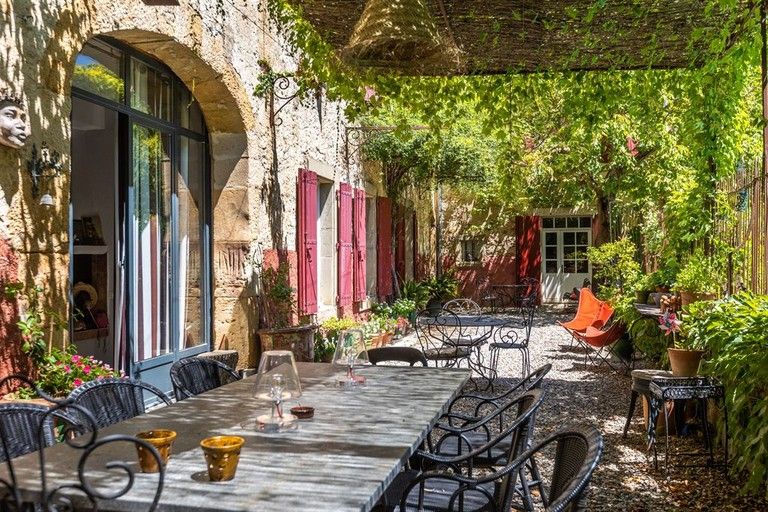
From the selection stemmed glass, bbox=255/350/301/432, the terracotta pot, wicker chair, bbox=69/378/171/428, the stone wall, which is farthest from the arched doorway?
the terracotta pot

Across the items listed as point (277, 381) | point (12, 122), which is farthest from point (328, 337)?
point (277, 381)

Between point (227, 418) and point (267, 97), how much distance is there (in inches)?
185

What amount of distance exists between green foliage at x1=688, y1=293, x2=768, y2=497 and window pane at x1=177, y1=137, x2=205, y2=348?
3.80 meters

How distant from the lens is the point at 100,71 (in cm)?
474

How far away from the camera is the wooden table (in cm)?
153

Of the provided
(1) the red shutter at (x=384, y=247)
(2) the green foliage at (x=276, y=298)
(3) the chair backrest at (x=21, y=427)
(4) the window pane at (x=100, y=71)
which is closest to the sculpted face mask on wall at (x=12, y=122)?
(4) the window pane at (x=100, y=71)

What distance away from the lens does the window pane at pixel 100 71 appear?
4539 millimetres

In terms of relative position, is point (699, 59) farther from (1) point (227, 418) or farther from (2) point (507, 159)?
(2) point (507, 159)

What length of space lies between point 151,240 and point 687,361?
378 cm

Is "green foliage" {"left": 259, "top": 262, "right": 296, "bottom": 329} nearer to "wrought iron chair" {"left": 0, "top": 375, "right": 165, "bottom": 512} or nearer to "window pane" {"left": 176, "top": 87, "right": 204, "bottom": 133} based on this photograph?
"window pane" {"left": 176, "top": 87, "right": 204, "bottom": 133}

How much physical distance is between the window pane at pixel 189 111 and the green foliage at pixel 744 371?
414 cm

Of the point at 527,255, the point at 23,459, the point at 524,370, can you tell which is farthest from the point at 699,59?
the point at 527,255

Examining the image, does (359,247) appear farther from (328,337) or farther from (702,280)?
(702,280)

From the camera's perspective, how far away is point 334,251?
349 inches
